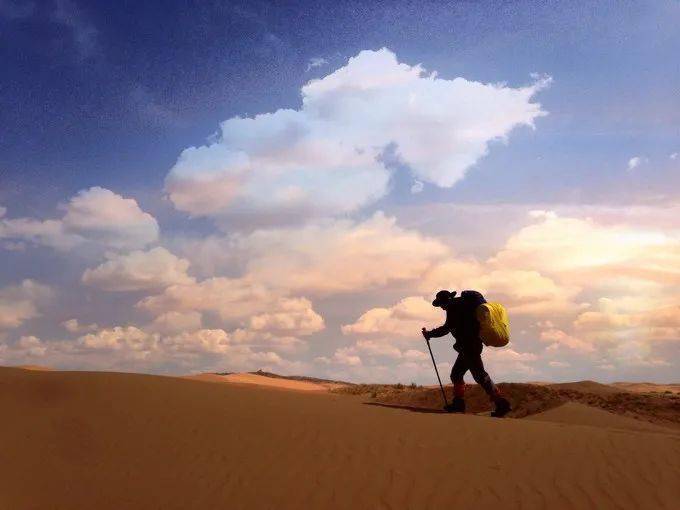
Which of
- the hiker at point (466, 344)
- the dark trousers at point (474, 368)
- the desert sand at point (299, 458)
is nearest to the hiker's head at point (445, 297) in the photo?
the hiker at point (466, 344)

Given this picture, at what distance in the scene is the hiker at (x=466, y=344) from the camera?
11883 millimetres

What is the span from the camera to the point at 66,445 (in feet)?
28.8

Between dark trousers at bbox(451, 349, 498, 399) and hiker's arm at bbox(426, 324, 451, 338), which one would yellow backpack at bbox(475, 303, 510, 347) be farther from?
hiker's arm at bbox(426, 324, 451, 338)

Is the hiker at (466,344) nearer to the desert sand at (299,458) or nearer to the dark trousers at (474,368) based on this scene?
the dark trousers at (474,368)

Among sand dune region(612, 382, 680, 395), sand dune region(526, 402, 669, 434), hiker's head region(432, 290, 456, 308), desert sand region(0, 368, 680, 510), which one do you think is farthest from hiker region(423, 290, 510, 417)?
sand dune region(612, 382, 680, 395)

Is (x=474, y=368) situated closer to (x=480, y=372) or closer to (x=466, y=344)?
(x=480, y=372)

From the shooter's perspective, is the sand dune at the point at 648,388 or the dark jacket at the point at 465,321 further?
the sand dune at the point at 648,388

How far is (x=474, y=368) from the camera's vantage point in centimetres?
1194

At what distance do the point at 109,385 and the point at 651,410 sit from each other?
15733 millimetres

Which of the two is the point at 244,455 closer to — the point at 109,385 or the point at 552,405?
the point at 109,385

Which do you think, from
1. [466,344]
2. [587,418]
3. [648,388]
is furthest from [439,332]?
[648,388]

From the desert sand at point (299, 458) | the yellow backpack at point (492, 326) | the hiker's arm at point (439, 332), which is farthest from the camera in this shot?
the hiker's arm at point (439, 332)

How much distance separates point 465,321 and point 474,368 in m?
0.98

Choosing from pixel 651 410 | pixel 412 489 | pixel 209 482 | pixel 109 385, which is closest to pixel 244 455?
pixel 209 482
